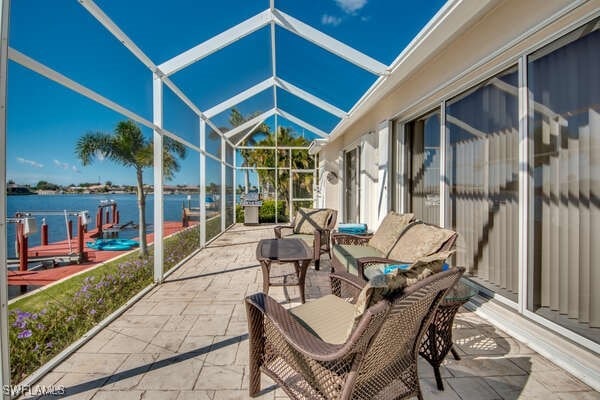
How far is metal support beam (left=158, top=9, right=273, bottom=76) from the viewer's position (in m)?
4.33

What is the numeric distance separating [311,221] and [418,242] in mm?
2793

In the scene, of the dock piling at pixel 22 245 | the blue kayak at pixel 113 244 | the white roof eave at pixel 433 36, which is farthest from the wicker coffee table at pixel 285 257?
the white roof eave at pixel 433 36

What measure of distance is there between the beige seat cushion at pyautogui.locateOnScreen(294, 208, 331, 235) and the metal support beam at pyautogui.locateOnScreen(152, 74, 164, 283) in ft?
7.89

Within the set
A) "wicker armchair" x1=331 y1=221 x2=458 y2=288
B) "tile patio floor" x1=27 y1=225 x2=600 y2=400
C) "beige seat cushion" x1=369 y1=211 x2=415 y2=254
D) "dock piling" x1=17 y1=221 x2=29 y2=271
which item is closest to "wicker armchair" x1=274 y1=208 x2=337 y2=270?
"wicker armchair" x1=331 y1=221 x2=458 y2=288

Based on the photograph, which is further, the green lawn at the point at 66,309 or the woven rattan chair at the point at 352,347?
the green lawn at the point at 66,309

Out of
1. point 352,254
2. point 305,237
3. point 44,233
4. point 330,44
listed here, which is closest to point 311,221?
point 305,237

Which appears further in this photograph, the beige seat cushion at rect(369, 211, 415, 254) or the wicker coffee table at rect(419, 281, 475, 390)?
the beige seat cushion at rect(369, 211, 415, 254)

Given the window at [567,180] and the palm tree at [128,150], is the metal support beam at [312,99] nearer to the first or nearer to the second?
the palm tree at [128,150]

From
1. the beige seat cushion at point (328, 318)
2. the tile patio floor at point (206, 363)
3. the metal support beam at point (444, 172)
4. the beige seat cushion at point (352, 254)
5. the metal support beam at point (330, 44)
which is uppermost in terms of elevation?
the metal support beam at point (330, 44)

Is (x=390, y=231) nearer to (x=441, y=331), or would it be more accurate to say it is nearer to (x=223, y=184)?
(x=441, y=331)

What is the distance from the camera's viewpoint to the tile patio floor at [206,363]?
6.62 feet

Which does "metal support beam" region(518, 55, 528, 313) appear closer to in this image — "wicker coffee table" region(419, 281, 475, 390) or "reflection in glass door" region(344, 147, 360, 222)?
"wicker coffee table" region(419, 281, 475, 390)

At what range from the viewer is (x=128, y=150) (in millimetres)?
3680

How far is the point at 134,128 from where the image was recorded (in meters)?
3.75
